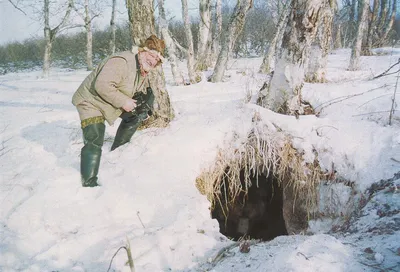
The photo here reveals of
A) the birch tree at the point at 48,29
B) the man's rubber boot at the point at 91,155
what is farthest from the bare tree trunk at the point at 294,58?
the birch tree at the point at 48,29

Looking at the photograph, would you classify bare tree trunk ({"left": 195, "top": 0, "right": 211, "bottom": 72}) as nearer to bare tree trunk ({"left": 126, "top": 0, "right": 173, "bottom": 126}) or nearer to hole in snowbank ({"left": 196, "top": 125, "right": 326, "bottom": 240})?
bare tree trunk ({"left": 126, "top": 0, "right": 173, "bottom": 126})

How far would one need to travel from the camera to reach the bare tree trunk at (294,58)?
9.56ft

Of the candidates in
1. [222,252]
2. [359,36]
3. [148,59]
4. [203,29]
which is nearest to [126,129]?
[148,59]

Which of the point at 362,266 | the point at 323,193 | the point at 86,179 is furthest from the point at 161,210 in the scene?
the point at 323,193

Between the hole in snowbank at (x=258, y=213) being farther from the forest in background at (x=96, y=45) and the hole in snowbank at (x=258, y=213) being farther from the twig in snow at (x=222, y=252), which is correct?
the forest in background at (x=96, y=45)

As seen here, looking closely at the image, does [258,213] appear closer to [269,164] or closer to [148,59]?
[269,164]

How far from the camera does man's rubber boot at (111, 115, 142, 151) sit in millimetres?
3080

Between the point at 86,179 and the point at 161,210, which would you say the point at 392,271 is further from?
the point at 86,179

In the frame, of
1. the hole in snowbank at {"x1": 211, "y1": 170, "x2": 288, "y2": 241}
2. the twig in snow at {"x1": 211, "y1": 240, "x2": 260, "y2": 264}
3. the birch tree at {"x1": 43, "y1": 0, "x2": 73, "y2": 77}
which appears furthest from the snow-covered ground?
the birch tree at {"x1": 43, "y1": 0, "x2": 73, "y2": 77}

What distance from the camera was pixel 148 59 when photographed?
8.50 feet

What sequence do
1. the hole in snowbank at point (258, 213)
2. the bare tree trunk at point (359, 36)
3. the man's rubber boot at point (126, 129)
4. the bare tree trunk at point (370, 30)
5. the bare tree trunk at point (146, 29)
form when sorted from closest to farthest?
1. the man's rubber boot at point (126, 129)
2. the bare tree trunk at point (146, 29)
3. the hole in snowbank at point (258, 213)
4. the bare tree trunk at point (359, 36)
5. the bare tree trunk at point (370, 30)

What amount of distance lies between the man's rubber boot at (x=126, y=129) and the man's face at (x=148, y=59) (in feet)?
2.10

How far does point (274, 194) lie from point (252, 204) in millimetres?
345

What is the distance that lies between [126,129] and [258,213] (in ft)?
7.52
